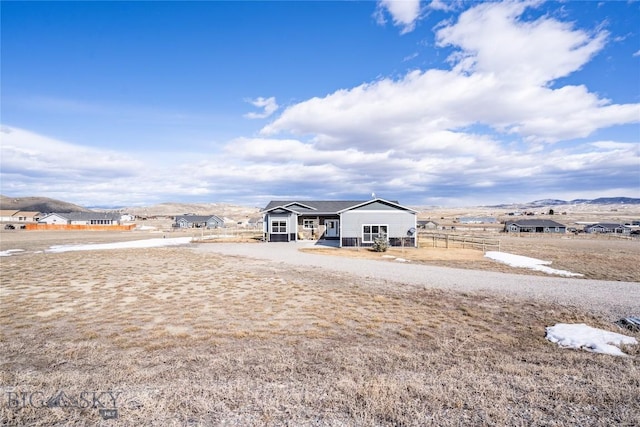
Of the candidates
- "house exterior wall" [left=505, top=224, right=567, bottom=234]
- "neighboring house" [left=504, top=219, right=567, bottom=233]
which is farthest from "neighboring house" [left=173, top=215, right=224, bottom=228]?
"house exterior wall" [left=505, top=224, right=567, bottom=234]

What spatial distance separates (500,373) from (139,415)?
5.41 meters

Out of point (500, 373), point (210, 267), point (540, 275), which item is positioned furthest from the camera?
point (210, 267)

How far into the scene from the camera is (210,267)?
17812 mm

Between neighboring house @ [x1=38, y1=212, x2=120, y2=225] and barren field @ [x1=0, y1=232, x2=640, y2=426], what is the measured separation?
92445 mm

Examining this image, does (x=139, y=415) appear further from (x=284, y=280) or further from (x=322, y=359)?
(x=284, y=280)

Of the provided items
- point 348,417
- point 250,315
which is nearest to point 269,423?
point 348,417

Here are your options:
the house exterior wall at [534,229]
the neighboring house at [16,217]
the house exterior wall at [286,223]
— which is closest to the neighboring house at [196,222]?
the neighboring house at [16,217]

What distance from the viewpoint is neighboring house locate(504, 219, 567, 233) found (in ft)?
263

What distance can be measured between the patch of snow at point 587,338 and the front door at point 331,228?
31.8 meters

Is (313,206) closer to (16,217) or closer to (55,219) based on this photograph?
(55,219)

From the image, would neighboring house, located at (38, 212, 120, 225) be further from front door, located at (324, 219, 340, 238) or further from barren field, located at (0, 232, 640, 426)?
barren field, located at (0, 232, 640, 426)

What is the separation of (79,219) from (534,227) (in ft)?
381

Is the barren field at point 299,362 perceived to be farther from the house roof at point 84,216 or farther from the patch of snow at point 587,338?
the house roof at point 84,216

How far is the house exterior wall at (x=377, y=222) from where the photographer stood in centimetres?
2959
